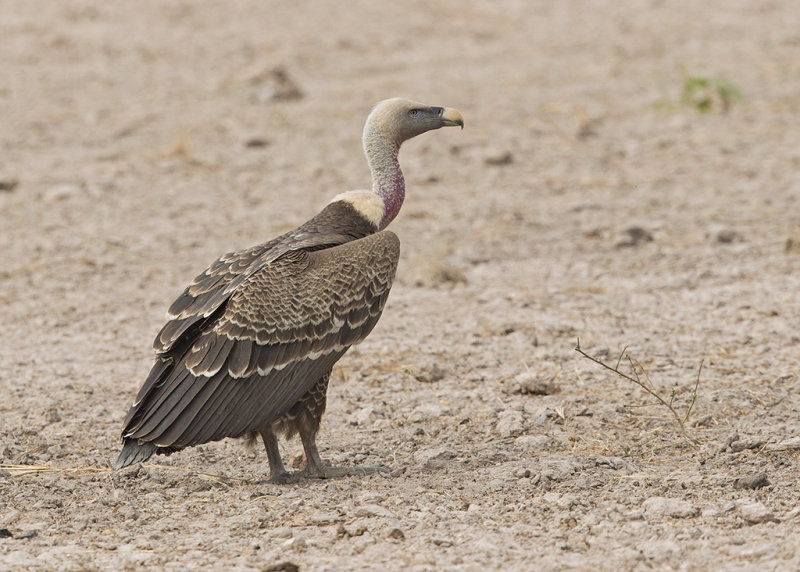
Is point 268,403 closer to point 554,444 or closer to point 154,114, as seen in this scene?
point 554,444

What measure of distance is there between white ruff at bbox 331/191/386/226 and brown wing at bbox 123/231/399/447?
0.38 meters

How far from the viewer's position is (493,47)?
59.3 feet

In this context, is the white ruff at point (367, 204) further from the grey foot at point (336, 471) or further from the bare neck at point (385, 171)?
the grey foot at point (336, 471)

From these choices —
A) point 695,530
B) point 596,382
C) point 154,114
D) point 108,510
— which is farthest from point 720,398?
point 154,114

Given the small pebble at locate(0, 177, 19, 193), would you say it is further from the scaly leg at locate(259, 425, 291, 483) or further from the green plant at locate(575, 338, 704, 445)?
the green plant at locate(575, 338, 704, 445)

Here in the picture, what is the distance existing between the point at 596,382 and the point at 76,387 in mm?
3009

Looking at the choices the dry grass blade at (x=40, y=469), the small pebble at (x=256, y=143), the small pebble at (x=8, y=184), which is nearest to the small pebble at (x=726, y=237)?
the small pebble at (x=256, y=143)

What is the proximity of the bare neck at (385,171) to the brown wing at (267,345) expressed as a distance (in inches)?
21.6

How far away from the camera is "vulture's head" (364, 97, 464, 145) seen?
681cm

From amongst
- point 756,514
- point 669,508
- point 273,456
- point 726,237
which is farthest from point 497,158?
point 756,514

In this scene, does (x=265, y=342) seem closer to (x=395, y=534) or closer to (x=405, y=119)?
(x=395, y=534)

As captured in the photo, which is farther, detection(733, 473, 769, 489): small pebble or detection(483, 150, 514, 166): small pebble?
detection(483, 150, 514, 166): small pebble

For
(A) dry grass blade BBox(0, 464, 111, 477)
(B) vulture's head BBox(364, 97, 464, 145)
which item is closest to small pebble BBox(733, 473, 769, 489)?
(B) vulture's head BBox(364, 97, 464, 145)

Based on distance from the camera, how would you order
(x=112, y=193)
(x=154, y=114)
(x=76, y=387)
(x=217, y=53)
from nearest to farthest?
(x=76, y=387) < (x=112, y=193) < (x=154, y=114) < (x=217, y=53)
